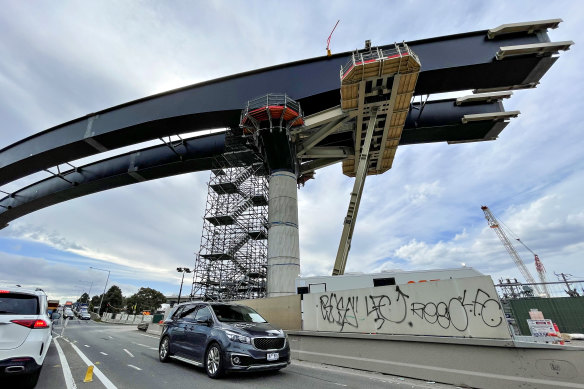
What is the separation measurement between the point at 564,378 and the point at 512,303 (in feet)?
29.5

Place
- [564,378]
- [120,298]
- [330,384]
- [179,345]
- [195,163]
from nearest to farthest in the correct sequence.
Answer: [564,378], [330,384], [179,345], [195,163], [120,298]

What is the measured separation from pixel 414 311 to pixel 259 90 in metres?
15.9

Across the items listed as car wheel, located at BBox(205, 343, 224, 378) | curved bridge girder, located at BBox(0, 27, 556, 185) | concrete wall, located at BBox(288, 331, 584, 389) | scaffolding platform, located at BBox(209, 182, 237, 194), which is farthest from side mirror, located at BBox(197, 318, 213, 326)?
scaffolding platform, located at BBox(209, 182, 237, 194)

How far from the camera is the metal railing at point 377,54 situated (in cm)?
1497

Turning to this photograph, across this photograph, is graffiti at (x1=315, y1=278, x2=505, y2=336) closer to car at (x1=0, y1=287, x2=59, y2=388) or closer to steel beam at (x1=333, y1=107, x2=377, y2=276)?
car at (x1=0, y1=287, x2=59, y2=388)

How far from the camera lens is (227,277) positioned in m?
23.6

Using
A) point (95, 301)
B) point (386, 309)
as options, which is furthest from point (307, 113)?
point (95, 301)

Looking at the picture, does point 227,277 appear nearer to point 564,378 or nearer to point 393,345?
point 393,345

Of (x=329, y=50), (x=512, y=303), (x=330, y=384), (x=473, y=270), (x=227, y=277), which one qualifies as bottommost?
(x=330, y=384)

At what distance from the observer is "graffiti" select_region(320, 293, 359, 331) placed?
8375 mm

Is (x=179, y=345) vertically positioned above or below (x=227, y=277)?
below

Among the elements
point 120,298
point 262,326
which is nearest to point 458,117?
point 262,326

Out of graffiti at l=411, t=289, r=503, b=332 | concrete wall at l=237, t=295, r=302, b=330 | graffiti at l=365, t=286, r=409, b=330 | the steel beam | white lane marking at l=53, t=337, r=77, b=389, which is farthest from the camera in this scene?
the steel beam

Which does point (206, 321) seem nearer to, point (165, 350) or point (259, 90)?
point (165, 350)
